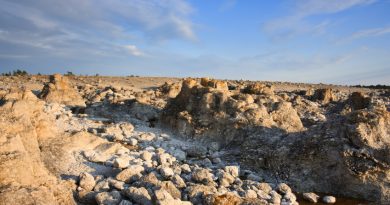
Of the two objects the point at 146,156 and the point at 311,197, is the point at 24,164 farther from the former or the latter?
the point at 311,197

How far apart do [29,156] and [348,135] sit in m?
6.66

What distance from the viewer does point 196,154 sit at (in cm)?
1159

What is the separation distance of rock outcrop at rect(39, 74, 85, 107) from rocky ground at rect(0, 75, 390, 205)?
8.16ft

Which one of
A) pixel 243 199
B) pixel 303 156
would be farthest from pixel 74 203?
pixel 303 156

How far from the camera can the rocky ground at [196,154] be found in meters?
7.83

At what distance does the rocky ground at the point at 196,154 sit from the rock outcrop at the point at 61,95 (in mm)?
2488

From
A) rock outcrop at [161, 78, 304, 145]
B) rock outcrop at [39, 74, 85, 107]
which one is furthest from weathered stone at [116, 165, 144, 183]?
rock outcrop at [39, 74, 85, 107]

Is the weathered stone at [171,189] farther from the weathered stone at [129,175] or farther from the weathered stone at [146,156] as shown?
the weathered stone at [146,156]

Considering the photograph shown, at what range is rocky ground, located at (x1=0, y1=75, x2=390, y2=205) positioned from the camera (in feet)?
25.7

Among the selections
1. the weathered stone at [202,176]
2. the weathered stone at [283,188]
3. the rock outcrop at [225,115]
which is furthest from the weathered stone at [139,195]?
the rock outcrop at [225,115]

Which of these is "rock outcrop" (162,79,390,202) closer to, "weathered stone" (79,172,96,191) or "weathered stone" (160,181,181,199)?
"weathered stone" (160,181,181,199)

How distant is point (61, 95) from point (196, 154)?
786 cm

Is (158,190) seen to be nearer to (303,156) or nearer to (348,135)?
(303,156)

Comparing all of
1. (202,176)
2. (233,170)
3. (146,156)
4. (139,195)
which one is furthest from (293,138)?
(139,195)
